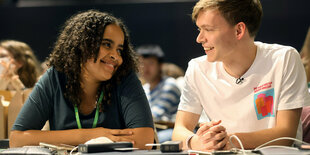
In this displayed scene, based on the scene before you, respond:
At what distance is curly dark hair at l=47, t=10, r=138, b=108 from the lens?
7.60 ft

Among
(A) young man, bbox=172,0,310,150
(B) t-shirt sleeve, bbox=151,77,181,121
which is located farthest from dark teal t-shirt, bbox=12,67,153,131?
(B) t-shirt sleeve, bbox=151,77,181,121

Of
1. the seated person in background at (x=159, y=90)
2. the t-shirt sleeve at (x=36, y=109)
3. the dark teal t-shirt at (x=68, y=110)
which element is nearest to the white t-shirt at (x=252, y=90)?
the dark teal t-shirt at (x=68, y=110)

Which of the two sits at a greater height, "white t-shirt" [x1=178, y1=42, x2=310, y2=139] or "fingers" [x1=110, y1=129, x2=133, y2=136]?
"white t-shirt" [x1=178, y1=42, x2=310, y2=139]

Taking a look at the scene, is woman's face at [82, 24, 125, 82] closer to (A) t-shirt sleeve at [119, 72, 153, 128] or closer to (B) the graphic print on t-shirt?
(A) t-shirt sleeve at [119, 72, 153, 128]

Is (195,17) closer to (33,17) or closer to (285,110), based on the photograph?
(285,110)

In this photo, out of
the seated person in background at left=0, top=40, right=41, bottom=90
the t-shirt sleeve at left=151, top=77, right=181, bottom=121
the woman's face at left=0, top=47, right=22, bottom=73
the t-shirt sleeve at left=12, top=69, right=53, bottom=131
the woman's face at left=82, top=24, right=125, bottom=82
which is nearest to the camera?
the t-shirt sleeve at left=12, top=69, right=53, bottom=131

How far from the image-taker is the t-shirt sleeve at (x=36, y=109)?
7.19 ft

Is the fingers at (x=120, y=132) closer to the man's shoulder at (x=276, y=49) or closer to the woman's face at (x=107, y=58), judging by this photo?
the woman's face at (x=107, y=58)

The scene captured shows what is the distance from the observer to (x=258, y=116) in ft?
6.82

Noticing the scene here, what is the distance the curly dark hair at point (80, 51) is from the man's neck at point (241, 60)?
2.02 feet

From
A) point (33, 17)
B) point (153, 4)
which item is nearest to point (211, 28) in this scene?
point (153, 4)

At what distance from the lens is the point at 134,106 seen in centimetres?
225

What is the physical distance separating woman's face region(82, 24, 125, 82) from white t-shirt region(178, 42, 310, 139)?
0.42m

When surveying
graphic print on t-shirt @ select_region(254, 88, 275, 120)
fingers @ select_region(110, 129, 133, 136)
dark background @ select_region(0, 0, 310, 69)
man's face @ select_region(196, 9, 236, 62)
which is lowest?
fingers @ select_region(110, 129, 133, 136)
